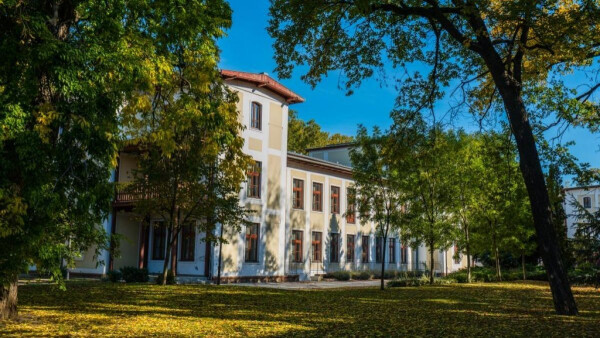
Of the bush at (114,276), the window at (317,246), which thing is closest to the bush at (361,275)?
the window at (317,246)

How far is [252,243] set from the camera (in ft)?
96.2

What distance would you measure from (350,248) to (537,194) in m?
25.3

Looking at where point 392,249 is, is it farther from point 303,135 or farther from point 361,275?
point 303,135

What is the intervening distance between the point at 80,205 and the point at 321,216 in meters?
26.6

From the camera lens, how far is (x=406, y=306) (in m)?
14.5

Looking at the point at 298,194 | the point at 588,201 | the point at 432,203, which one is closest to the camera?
the point at 432,203

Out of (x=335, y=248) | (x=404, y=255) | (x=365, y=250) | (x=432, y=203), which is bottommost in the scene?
(x=404, y=255)

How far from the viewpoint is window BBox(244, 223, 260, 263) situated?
28927mm

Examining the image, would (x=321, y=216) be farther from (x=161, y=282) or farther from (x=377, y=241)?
(x=161, y=282)

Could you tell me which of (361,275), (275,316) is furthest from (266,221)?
(275,316)

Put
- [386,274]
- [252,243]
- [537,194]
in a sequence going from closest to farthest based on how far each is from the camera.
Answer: [537,194]
[252,243]
[386,274]

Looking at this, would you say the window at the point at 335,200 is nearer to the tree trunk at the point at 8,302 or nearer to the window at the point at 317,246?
the window at the point at 317,246

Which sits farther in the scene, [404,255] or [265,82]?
[404,255]

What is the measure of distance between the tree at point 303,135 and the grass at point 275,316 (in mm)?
A: 40537
